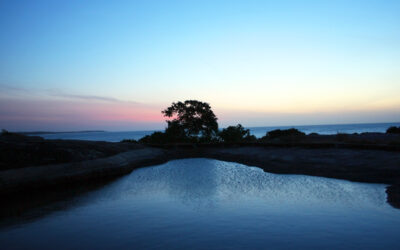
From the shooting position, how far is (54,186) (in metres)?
16.5

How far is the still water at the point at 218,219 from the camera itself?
8.09 metres

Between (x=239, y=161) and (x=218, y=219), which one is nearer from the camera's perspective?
(x=218, y=219)

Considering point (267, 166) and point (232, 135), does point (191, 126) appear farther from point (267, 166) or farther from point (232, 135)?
point (267, 166)

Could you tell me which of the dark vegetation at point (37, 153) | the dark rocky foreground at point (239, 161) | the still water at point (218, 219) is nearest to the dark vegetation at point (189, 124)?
the dark rocky foreground at point (239, 161)

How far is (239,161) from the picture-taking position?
26.8 m

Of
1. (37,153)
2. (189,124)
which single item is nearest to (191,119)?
(189,124)

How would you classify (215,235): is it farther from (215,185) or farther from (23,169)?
(23,169)

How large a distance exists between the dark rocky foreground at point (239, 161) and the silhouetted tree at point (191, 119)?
28.7 ft

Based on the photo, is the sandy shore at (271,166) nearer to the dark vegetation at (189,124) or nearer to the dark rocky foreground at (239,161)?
the dark rocky foreground at (239,161)

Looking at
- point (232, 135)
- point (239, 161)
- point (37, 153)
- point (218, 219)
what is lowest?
point (218, 219)

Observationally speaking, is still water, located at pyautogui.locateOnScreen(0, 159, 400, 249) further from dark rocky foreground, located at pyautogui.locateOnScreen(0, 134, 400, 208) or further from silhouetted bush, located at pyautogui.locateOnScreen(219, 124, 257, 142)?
silhouetted bush, located at pyautogui.locateOnScreen(219, 124, 257, 142)

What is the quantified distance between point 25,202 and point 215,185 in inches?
400

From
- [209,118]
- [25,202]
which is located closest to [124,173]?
[25,202]

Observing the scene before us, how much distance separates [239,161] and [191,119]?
15.0m
